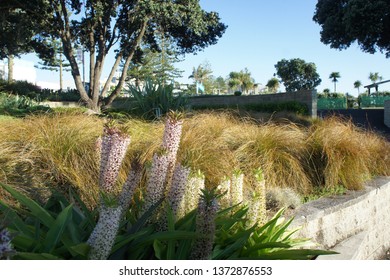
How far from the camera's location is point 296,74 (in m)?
72.6

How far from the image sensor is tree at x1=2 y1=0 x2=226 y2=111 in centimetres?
1686

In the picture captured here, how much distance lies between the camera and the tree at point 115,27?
55.3 feet

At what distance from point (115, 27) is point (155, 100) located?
12.7 meters

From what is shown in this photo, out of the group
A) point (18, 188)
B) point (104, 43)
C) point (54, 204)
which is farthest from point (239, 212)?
point (104, 43)

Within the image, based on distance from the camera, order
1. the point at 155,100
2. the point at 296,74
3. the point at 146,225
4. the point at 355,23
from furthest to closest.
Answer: the point at 296,74, the point at 355,23, the point at 155,100, the point at 146,225

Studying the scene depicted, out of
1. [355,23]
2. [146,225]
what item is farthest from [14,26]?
[146,225]

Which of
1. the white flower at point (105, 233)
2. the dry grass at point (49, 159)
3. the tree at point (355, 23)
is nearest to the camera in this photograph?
the white flower at point (105, 233)

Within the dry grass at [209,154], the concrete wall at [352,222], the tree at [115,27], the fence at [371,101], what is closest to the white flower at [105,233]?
the dry grass at [209,154]

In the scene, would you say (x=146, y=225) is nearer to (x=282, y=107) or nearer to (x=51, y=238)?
(x=51, y=238)

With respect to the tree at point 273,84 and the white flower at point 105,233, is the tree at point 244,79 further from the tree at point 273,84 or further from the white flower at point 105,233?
the white flower at point 105,233

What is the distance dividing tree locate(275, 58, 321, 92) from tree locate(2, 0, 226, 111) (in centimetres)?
5474

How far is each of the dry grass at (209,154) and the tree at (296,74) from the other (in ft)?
227

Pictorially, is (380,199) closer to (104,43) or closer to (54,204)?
(54,204)

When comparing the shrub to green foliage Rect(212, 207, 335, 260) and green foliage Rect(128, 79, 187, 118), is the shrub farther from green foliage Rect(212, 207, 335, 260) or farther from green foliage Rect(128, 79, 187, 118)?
green foliage Rect(128, 79, 187, 118)
